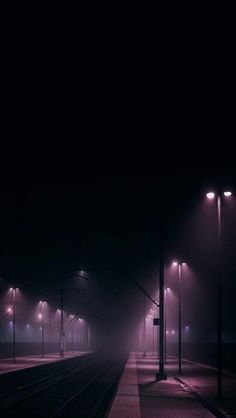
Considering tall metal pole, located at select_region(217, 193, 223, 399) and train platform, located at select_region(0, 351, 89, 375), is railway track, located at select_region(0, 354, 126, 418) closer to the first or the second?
tall metal pole, located at select_region(217, 193, 223, 399)

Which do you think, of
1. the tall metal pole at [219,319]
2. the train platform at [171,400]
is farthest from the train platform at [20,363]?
the tall metal pole at [219,319]

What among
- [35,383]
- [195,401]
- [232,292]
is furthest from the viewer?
[232,292]

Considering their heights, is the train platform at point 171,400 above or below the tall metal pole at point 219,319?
below

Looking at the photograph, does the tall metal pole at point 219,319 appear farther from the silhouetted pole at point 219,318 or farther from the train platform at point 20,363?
the train platform at point 20,363

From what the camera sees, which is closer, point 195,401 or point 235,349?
point 195,401

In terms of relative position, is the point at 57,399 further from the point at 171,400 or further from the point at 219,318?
the point at 219,318

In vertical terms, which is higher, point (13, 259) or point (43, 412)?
point (13, 259)

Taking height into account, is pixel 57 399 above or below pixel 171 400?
below

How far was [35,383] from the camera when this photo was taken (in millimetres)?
43688

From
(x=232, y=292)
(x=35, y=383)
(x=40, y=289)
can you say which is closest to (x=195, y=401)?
(x=35, y=383)

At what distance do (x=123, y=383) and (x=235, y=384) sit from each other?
19.8 ft

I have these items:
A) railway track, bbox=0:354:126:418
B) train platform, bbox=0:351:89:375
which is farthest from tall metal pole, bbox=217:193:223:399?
train platform, bbox=0:351:89:375

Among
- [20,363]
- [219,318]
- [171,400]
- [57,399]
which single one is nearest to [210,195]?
[219,318]

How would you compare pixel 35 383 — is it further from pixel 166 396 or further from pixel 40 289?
pixel 40 289
